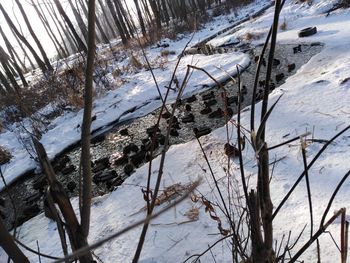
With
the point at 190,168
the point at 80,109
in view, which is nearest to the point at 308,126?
the point at 190,168

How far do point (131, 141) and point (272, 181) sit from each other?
311 centimetres

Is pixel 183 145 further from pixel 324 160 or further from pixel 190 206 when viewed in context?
pixel 324 160

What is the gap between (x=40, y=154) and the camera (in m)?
0.57

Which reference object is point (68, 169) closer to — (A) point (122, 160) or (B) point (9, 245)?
(A) point (122, 160)

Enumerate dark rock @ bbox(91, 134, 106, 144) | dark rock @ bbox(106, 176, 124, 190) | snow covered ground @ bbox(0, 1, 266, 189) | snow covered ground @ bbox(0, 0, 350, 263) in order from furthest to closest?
snow covered ground @ bbox(0, 1, 266, 189)
dark rock @ bbox(91, 134, 106, 144)
dark rock @ bbox(106, 176, 124, 190)
snow covered ground @ bbox(0, 0, 350, 263)

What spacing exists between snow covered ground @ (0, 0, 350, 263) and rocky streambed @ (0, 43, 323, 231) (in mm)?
387

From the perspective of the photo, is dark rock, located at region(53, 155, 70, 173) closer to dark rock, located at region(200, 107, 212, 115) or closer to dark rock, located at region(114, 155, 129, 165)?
dark rock, located at region(114, 155, 129, 165)

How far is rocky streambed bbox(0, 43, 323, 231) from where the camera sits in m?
4.44

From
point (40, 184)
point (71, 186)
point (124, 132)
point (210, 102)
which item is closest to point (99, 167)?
point (71, 186)

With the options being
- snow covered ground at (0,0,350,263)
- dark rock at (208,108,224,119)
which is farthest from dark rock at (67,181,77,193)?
dark rock at (208,108,224,119)

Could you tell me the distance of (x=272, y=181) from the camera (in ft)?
9.08

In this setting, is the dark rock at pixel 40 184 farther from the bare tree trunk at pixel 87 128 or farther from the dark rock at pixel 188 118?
the bare tree trunk at pixel 87 128

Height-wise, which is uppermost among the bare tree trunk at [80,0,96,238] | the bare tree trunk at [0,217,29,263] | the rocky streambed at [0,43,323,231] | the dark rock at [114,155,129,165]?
the bare tree trunk at [80,0,96,238]

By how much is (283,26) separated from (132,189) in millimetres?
7536
